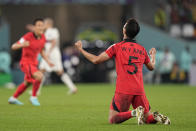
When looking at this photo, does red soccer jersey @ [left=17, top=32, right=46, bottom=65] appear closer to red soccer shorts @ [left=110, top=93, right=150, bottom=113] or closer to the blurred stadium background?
red soccer shorts @ [left=110, top=93, right=150, bottom=113]

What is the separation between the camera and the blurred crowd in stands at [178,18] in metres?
34.0

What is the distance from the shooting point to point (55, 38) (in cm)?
1938

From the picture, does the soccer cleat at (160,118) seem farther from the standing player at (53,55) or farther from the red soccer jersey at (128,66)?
the standing player at (53,55)

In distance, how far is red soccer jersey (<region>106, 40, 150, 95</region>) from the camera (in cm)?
958

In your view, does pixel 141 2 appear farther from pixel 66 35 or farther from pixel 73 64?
pixel 66 35

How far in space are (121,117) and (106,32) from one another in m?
24.5

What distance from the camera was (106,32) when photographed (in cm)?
3384

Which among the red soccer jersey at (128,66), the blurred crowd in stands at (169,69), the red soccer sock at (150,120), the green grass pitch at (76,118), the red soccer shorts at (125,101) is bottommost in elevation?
the blurred crowd in stands at (169,69)

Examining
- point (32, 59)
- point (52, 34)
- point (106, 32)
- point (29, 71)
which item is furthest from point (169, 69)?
point (29, 71)

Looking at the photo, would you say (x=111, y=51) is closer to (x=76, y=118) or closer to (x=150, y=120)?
(x=150, y=120)

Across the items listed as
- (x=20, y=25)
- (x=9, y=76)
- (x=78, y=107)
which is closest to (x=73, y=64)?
(x=9, y=76)

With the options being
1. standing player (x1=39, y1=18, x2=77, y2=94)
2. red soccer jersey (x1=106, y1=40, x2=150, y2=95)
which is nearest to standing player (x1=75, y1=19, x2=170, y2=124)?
red soccer jersey (x1=106, y1=40, x2=150, y2=95)

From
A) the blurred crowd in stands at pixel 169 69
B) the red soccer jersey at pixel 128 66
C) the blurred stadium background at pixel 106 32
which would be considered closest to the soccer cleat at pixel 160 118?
the red soccer jersey at pixel 128 66

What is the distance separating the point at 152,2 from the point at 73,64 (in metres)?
5.76
